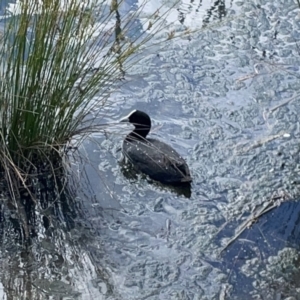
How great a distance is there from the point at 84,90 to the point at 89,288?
1.37m

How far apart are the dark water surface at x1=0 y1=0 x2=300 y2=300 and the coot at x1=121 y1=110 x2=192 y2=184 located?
4.0 inches

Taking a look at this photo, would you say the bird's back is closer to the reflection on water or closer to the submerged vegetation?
the submerged vegetation

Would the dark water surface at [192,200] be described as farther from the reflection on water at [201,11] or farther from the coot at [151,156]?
the reflection on water at [201,11]

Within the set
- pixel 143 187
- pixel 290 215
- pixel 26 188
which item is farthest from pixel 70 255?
pixel 290 215

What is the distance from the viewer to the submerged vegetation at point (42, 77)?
485 cm

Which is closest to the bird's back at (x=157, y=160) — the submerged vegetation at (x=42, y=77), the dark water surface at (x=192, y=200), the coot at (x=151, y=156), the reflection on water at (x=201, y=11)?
the coot at (x=151, y=156)

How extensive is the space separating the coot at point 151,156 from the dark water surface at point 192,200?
100mm

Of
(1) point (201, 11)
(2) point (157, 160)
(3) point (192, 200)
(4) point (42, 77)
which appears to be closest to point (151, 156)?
(2) point (157, 160)

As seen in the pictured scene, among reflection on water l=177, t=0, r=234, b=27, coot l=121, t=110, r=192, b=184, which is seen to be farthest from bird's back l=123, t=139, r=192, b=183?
reflection on water l=177, t=0, r=234, b=27

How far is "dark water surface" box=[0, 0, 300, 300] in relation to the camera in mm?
4602

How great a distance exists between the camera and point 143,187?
5.48m

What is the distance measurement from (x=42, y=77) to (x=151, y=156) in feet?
3.37

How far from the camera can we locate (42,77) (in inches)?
196

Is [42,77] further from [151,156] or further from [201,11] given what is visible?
[201,11]
